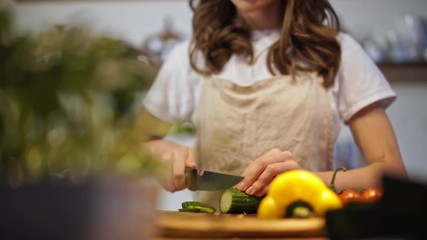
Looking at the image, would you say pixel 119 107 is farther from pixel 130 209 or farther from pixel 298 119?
pixel 298 119

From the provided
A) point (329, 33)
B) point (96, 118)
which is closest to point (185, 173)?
point (329, 33)

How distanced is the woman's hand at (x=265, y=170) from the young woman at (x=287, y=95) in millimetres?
347

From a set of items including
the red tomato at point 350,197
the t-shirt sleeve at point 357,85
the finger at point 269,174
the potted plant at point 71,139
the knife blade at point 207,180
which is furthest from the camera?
the t-shirt sleeve at point 357,85

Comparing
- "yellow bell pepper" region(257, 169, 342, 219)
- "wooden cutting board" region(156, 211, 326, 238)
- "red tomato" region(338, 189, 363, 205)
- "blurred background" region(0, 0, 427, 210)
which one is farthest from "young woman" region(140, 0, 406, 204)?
"blurred background" region(0, 0, 427, 210)

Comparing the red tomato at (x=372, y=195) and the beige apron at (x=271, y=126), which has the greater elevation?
the beige apron at (x=271, y=126)

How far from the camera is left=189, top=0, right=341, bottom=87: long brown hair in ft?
5.22

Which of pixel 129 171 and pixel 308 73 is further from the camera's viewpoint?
pixel 308 73

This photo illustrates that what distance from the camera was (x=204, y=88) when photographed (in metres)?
1.66

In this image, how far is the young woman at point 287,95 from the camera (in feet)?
5.14

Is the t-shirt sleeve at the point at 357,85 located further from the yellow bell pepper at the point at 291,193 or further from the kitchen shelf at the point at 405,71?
the kitchen shelf at the point at 405,71

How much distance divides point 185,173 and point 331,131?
1.51ft

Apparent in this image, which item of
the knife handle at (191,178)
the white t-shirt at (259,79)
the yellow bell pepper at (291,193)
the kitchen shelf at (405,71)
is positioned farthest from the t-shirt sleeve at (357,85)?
the kitchen shelf at (405,71)

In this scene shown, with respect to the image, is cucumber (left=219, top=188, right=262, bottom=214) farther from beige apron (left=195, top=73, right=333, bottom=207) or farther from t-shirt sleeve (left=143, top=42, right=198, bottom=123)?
t-shirt sleeve (left=143, top=42, right=198, bottom=123)

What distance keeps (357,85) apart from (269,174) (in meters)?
0.52
